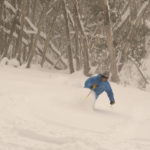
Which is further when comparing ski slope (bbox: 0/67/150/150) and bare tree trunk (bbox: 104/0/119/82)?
bare tree trunk (bbox: 104/0/119/82)

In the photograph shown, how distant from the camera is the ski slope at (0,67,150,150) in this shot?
5668 millimetres

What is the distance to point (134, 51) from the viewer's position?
17.3 m

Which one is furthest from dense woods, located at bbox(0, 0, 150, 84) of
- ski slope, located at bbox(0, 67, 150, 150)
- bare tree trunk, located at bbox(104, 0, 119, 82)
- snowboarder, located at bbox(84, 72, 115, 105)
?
snowboarder, located at bbox(84, 72, 115, 105)

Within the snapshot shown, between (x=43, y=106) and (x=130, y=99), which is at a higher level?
(x=43, y=106)

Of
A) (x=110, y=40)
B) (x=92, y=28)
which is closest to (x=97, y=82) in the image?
(x=110, y=40)

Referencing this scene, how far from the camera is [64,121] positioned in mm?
6945

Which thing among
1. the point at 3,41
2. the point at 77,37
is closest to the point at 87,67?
the point at 77,37

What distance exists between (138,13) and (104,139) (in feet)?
35.1

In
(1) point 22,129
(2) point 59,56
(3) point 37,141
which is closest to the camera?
(3) point 37,141

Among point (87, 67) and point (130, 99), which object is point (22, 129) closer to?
point (130, 99)

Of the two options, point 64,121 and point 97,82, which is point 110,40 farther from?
point 64,121

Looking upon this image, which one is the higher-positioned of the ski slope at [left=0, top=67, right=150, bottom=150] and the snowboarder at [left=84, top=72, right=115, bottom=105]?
the snowboarder at [left=84, top=72, right=115, bottom=105]

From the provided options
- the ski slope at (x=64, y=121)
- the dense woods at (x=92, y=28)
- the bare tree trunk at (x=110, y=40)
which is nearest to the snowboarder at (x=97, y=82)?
the ski slope at (x=64, y=121)

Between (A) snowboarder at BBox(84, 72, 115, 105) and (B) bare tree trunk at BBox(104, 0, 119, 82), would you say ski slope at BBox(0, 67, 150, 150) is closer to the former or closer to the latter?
(A) snowboarder at BBox(84, 72, 115, 105)
